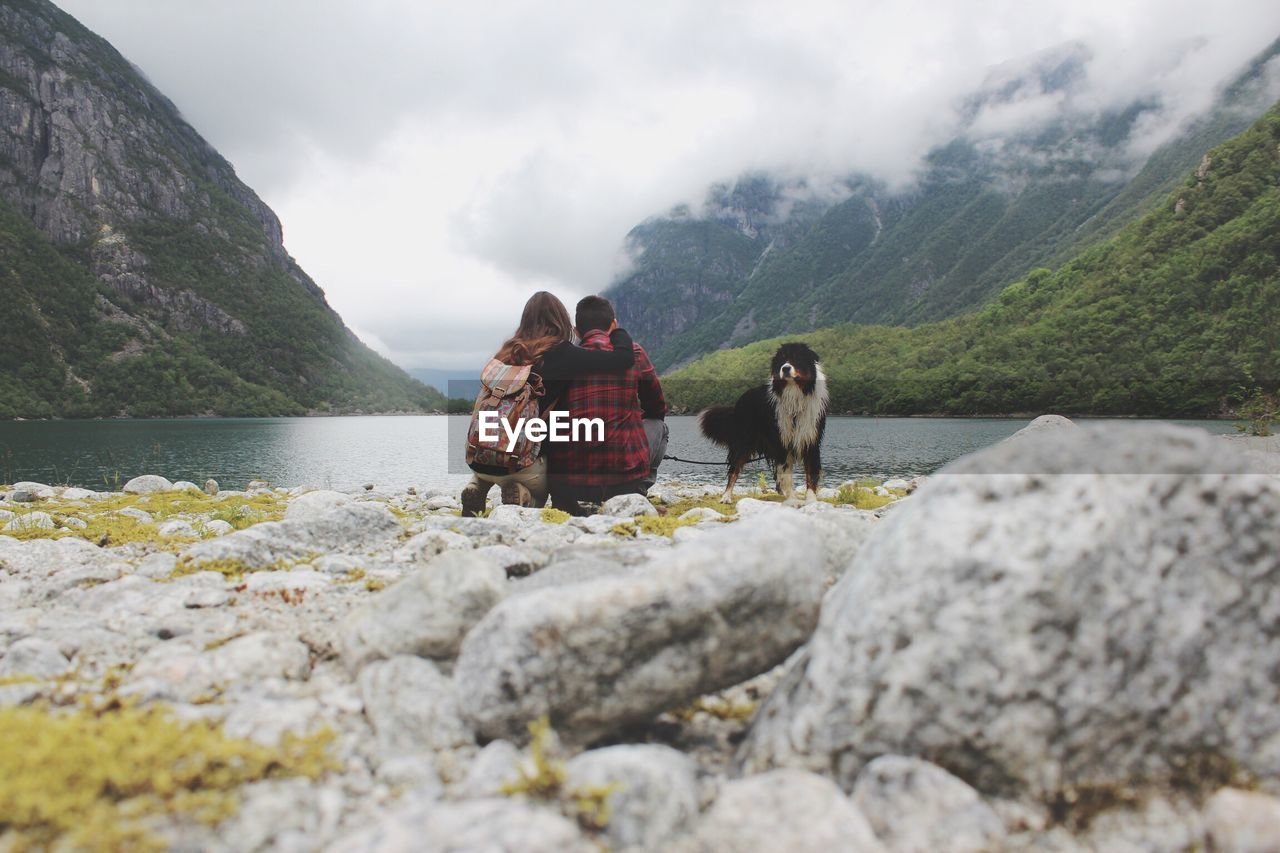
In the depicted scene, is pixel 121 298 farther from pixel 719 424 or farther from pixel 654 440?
pixel 654 440

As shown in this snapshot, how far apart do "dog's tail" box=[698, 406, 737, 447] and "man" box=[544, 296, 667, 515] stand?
357 centimetres

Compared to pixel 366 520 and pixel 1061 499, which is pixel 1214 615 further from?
pixel 366 520

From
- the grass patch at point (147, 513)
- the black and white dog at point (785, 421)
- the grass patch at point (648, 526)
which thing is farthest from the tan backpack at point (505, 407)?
the black and white dog at point (785, 421)

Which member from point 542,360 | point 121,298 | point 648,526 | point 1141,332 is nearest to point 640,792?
point 648,526

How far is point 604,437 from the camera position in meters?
7.90

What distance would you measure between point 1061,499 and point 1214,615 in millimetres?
654

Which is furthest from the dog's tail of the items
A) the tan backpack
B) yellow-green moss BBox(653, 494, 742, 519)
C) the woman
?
the tan backpack

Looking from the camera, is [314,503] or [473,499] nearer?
[473,499]

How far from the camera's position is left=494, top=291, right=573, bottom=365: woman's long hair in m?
7.29

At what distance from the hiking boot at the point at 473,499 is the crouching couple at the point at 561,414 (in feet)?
0.04

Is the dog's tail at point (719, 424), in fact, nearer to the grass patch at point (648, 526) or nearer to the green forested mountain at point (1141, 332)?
the grass patch at point (648, 526)

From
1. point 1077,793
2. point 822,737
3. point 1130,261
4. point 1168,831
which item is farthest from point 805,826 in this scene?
point 1130,261

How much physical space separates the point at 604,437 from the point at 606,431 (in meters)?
0.08

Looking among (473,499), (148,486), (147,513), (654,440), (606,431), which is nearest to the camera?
(473,499)
